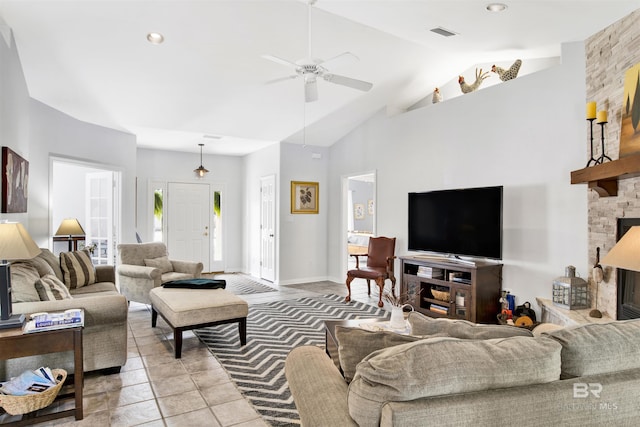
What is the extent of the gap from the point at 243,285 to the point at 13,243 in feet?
14.9

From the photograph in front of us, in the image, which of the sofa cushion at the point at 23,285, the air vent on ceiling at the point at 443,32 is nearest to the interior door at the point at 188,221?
the sofa cushion at the point at 23,285

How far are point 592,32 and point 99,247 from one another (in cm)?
671

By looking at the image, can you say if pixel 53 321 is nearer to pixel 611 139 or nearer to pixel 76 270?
pixel 76 270

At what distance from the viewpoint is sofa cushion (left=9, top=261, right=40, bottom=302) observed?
2654 mm

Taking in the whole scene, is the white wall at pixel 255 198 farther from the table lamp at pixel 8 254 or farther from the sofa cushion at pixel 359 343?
the sofa cushion at pixel 359 343

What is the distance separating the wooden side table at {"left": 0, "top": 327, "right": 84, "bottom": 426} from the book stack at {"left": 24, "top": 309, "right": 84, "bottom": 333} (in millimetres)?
26

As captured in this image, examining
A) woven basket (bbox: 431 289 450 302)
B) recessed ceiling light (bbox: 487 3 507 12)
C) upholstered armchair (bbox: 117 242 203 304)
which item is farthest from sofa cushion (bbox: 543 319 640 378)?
upholstered armchair (bbox: 117 242 203 304)

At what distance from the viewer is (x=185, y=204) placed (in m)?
7.65

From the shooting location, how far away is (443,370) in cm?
106

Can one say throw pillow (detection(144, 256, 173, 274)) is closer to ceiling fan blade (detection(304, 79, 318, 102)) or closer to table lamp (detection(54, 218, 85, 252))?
table lamp (detection(54, 218, 85, 252))

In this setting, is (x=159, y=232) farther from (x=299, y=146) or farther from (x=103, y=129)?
(x=299, y=146)

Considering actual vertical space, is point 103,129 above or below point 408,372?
above

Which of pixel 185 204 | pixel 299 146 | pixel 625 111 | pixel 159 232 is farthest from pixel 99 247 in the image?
pixel 625 111

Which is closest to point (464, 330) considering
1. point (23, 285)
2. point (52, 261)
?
point (23, 285)
